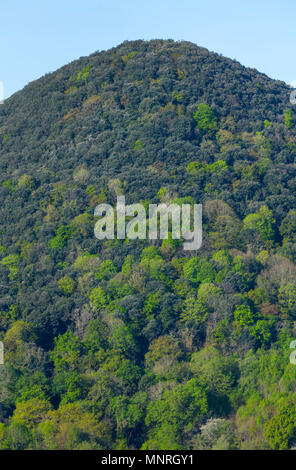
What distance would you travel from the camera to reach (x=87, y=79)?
9625cm

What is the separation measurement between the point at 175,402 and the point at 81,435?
21.9 ft

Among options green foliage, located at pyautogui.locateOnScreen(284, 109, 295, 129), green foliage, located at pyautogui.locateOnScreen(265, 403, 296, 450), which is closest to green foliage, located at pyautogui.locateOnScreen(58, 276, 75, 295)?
green foliage, located at pyautogui.locateOnScreen(265, 403, 296, 450)

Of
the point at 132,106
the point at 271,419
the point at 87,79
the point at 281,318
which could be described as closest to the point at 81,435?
the point at 271,419

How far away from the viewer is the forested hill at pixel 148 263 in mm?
52375

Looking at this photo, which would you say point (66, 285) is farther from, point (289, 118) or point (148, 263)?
point (289, 118)

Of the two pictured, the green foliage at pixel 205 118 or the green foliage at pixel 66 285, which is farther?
the green foliage at pixel 205 118

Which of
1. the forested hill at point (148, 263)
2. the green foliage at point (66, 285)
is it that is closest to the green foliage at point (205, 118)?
the forested hill at point (148, 263)

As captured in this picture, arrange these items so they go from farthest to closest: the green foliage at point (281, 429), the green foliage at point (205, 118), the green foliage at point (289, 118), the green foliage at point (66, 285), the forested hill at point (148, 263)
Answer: the green foliage at point (289, 118) < the green foliage at point (205, 118) < the green foliage at point (66, 285) < the forested hill at point (148, 263) < the green foliage at point (281, 429)

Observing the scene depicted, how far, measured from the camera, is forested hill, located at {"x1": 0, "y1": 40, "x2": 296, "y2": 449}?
172ft

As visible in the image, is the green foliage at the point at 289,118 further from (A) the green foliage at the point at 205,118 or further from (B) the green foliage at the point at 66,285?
(B) the green foliage at the point at 66,285

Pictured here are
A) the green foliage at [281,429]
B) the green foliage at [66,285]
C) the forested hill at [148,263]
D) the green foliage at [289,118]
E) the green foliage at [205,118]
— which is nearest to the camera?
the green foliage at [281,429]

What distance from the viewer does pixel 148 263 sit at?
2689 inches

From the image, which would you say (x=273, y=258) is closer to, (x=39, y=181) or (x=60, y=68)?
(x=39, y=181)

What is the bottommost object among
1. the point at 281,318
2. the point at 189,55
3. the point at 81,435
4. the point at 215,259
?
the point at 81,435
